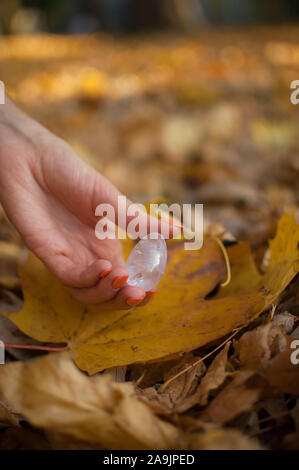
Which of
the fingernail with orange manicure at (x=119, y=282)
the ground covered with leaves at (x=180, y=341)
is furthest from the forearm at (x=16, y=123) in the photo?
the fingernail with orange manicure at (x=119, y=282)

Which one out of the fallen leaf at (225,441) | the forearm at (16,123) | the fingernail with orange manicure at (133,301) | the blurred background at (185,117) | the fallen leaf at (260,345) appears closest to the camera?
the fallen leaf at (225,441)

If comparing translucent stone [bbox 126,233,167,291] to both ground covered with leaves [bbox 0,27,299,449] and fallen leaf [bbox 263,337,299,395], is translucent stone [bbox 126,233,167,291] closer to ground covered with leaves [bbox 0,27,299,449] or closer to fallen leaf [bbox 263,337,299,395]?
ground covered with leaves [bbox 0,27,299,449]

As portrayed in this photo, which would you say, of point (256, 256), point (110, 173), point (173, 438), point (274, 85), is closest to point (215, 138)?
point (110, 173)

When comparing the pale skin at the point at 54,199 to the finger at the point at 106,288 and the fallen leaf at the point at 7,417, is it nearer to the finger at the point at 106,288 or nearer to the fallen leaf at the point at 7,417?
the finger at the point at 106,288

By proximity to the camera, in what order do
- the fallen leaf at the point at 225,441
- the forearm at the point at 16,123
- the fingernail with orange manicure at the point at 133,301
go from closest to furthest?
the fallen leaf at the point at 225,441
the fingernail with orange manicure at the point at 133,301
the forearm at the point at 16,123

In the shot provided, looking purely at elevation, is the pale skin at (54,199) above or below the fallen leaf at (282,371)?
above

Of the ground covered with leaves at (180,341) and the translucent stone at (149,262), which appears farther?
the translucent stone at (149,262)

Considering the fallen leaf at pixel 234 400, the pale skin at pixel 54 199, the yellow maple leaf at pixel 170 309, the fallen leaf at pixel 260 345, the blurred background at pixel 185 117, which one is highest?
the blurred background at pixel 185 117

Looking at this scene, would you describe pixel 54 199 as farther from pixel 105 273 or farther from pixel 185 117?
pixel 185 117
